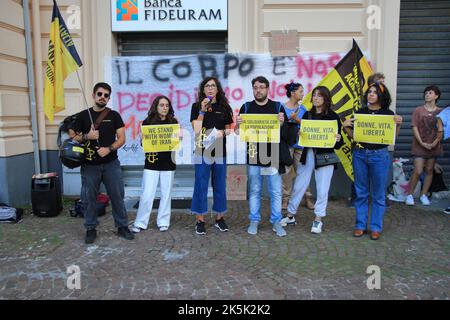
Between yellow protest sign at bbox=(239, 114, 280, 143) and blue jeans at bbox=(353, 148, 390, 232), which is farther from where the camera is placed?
yellow protest sign at bbox=(239, 114, 280, 143)

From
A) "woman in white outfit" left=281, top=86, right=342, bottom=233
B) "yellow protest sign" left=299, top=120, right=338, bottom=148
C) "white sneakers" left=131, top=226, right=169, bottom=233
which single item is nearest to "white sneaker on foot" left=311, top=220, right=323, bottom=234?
"woman in white outfit" left=281, top=86, right=342, bottom=233

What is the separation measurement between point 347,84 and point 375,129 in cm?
193

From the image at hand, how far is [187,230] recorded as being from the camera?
537cm

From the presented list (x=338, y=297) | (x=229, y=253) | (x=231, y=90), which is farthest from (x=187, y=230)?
(x=231, y=90)

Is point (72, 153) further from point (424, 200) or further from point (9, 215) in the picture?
point (424, 200)

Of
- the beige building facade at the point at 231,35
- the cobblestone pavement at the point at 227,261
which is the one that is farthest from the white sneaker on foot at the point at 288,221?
the beige building facade at the point at 231,35

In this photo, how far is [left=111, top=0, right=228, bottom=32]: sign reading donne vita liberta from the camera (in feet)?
22.8

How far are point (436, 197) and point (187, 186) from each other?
14.7 ft

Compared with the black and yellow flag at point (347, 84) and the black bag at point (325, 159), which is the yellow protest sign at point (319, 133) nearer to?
the black bag at point (325, 159)

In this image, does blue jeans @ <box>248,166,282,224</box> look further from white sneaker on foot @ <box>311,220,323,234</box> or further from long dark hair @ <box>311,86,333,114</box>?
long dark hair @ <box>311,86,333,114</box>

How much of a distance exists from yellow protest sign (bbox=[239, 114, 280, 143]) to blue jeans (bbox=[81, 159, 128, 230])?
66.3 inches

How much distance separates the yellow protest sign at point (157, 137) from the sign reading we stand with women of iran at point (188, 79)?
196 centimetres

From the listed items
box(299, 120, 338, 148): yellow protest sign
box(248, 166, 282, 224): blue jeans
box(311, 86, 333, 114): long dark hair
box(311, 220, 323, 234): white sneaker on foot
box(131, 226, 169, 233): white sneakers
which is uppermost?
box(311, 86, 333, 114): long dark hair

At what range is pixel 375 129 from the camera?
4848 millimetres
